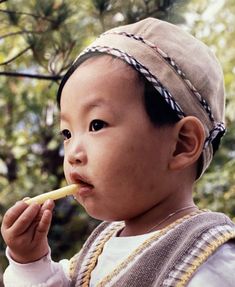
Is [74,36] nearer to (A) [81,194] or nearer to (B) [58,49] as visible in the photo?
(B) [58,49]

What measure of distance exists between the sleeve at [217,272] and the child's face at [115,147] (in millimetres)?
126

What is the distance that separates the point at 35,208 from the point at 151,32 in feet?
1.05

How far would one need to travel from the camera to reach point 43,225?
3.11 ft

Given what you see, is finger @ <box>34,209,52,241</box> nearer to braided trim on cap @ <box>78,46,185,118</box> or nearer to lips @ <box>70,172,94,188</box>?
lips @ <box>70,172,94,188</box>

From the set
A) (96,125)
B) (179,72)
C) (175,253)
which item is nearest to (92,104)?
(96,125)

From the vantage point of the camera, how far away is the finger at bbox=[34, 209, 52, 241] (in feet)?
3.05

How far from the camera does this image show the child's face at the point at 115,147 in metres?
0.92

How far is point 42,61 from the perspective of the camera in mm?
1755

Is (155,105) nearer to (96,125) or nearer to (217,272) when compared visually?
(96,125)

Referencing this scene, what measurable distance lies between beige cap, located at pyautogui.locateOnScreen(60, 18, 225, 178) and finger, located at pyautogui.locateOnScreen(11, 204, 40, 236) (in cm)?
25

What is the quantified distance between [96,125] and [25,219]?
0.17 metres

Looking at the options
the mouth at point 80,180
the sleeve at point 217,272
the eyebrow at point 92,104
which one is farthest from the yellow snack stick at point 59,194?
the sleeve at point 217,272

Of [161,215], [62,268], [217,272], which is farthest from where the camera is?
[62,268]

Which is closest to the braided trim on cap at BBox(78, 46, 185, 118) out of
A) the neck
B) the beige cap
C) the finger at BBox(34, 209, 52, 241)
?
the beige cap
